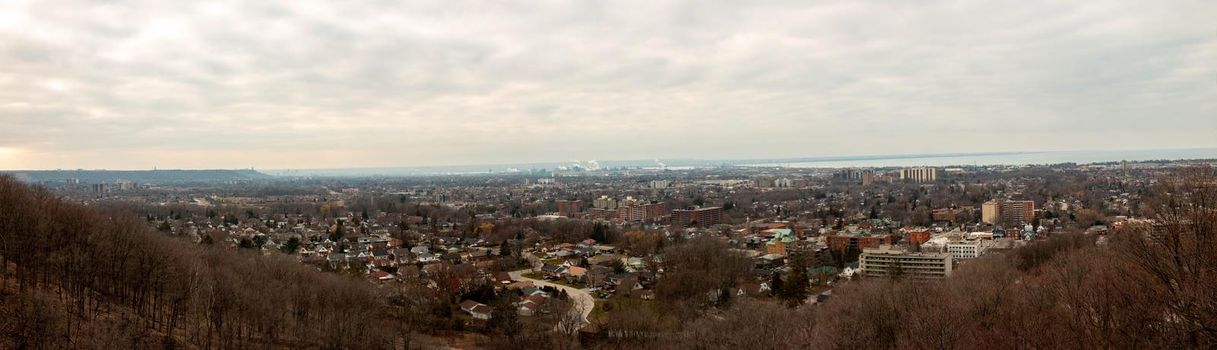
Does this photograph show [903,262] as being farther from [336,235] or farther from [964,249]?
[336,235]

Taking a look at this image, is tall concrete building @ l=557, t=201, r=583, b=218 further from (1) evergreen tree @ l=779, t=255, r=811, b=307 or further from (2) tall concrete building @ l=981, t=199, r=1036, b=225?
(1) evergreen tree @ l=779, t=255, r=811, b=307

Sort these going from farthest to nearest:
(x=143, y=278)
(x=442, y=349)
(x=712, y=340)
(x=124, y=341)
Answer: (x=442, y=349), (x=143, y=278), (x=712, y=340), (x=124, y=341)

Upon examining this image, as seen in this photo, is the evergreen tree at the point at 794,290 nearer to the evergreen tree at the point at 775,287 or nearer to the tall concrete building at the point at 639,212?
the evergreen tree at the point at 775,287

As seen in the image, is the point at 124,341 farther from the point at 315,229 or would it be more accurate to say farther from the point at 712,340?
the point at 315,229

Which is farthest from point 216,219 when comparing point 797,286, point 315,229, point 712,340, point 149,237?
point 712,340

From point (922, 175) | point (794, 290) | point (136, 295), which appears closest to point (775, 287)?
point (794, 290)

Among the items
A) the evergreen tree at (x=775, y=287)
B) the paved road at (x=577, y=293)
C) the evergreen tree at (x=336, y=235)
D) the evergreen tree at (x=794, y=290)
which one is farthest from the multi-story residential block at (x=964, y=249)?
the evergreen tree at (x=336, y=235)
